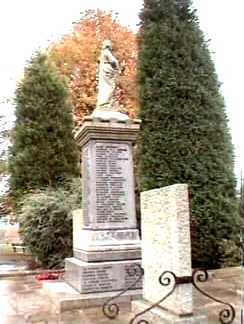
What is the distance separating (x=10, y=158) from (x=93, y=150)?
25.7 feet

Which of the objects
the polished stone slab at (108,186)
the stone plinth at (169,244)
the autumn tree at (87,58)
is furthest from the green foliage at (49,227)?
the autumn tree at (87,58)

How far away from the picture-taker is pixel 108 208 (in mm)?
6371

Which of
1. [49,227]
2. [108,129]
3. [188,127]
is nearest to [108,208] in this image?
[108,129]

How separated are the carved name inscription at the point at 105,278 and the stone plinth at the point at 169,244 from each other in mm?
1537

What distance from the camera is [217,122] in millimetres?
10047

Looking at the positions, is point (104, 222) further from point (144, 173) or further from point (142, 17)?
point (142, 17)

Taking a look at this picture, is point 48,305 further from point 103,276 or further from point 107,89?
point 107,89

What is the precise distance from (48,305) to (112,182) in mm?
1875

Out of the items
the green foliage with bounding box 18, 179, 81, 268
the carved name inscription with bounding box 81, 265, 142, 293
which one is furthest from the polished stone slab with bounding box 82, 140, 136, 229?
the green foliage with bounding box 18, 179, 81, 268

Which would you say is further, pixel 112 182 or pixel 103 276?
pixel 112 182

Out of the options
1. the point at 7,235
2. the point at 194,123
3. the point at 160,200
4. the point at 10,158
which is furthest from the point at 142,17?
the point at 7,235

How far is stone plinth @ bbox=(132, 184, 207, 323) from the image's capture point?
377 cm

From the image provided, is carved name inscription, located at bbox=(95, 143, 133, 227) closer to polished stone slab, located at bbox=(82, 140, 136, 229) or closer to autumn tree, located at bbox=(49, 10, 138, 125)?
polished stone slab, located at bbox=(82, 140, 136, 229)

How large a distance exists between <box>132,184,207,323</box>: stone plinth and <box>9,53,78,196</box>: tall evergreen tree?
922 cm
